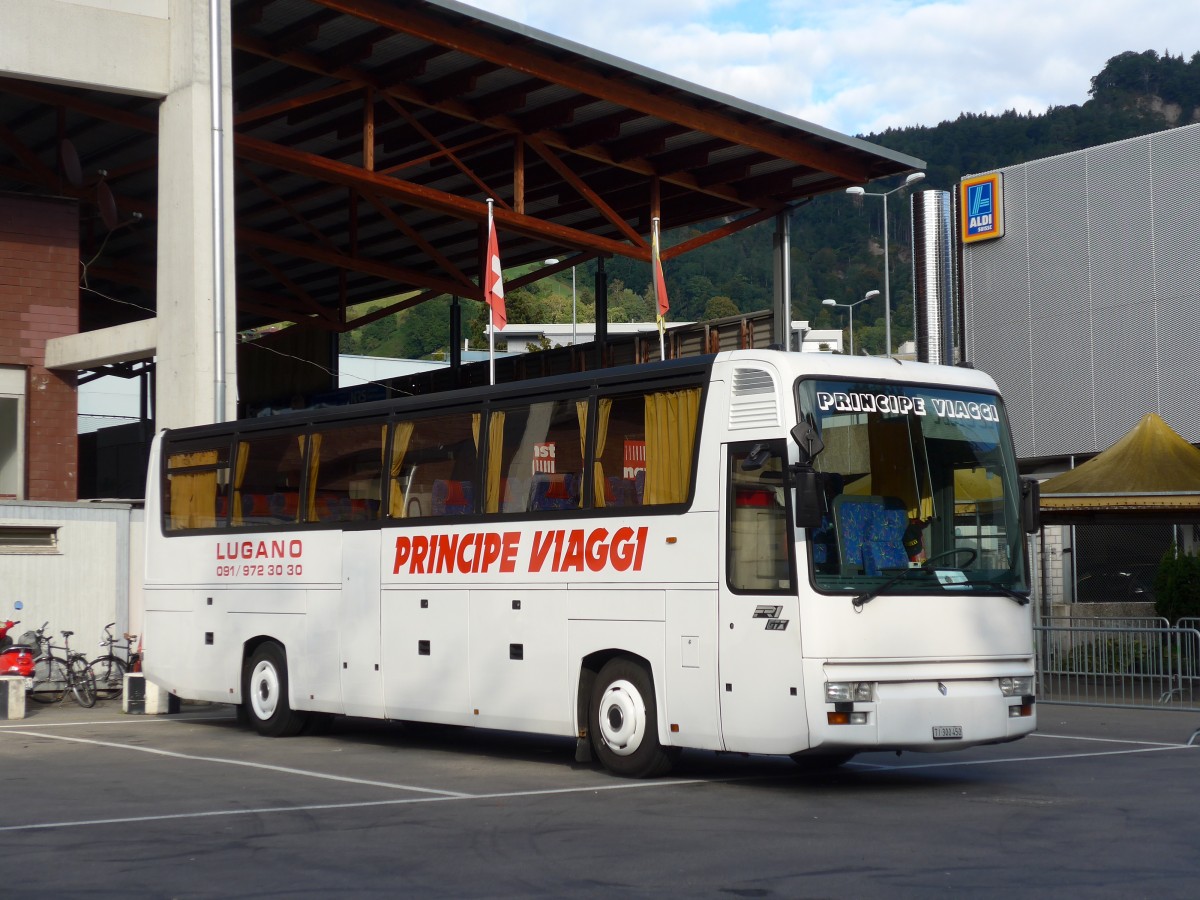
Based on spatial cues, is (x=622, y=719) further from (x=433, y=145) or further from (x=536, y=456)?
(x=433, y=145)

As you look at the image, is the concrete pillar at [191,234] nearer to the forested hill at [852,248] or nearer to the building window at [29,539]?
the building window at [29,539]

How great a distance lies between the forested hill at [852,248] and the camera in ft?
415

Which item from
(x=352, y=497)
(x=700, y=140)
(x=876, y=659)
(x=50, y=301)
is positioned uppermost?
(x=700, y=140)

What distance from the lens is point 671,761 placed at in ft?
41.1

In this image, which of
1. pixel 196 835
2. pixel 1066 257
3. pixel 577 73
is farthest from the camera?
pixel 1066 257

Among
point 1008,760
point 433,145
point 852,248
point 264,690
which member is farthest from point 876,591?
point 852,248

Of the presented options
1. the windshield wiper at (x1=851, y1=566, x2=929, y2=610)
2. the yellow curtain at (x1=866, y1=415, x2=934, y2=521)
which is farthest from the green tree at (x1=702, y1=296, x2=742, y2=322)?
the windshield wiper at (x1=851, y1=566, x2=929, y2=610)

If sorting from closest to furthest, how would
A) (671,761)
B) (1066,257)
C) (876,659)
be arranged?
(876,659) → (671,761) → (1066,257)

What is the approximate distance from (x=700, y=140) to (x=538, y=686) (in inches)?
711

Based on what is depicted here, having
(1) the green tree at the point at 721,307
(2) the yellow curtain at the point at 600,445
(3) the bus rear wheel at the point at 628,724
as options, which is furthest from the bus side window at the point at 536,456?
(1) the green tree at the point at 721,307

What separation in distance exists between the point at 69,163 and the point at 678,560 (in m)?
18.6

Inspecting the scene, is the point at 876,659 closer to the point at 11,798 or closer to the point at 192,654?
the point at 11,798

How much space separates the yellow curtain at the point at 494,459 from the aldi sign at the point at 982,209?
21707 mm

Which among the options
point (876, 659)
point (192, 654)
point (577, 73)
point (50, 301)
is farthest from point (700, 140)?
point (876, 659)
